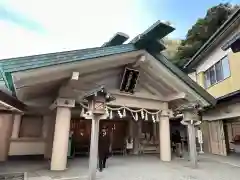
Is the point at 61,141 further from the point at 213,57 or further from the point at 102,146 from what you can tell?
the point at 213,57

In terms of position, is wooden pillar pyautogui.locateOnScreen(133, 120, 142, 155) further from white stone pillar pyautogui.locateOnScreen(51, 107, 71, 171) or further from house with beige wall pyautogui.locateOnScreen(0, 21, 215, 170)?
white stone pillar pyautogui.locateOnScreen(51, 107, 71, 171)

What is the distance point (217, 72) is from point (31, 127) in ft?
44.5

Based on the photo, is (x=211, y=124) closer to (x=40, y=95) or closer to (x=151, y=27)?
(x=151, y=27)

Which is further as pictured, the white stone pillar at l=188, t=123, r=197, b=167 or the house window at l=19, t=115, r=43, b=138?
the house window at l=19, t=115, r=43, b=138

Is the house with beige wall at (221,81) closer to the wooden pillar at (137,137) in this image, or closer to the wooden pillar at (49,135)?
the wooden pillar at (137,137)

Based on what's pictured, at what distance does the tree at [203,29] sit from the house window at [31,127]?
17845 mm

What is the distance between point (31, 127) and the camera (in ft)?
37.0

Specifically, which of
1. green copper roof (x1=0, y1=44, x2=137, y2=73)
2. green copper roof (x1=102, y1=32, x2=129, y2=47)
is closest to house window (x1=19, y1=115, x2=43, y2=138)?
green copper roof (x1=0, y1=44, x2=137, y2=73)

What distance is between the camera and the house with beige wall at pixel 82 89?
22.0ft

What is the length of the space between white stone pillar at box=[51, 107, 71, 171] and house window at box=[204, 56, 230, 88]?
1121cm

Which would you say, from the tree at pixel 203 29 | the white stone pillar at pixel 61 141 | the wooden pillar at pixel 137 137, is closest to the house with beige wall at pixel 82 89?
the white stone pillar at pixel 61 141

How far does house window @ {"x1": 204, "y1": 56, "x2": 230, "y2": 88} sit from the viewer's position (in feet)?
43.9

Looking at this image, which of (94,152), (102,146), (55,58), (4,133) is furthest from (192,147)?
(4,133)

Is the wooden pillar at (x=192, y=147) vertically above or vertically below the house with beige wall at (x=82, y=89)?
below
